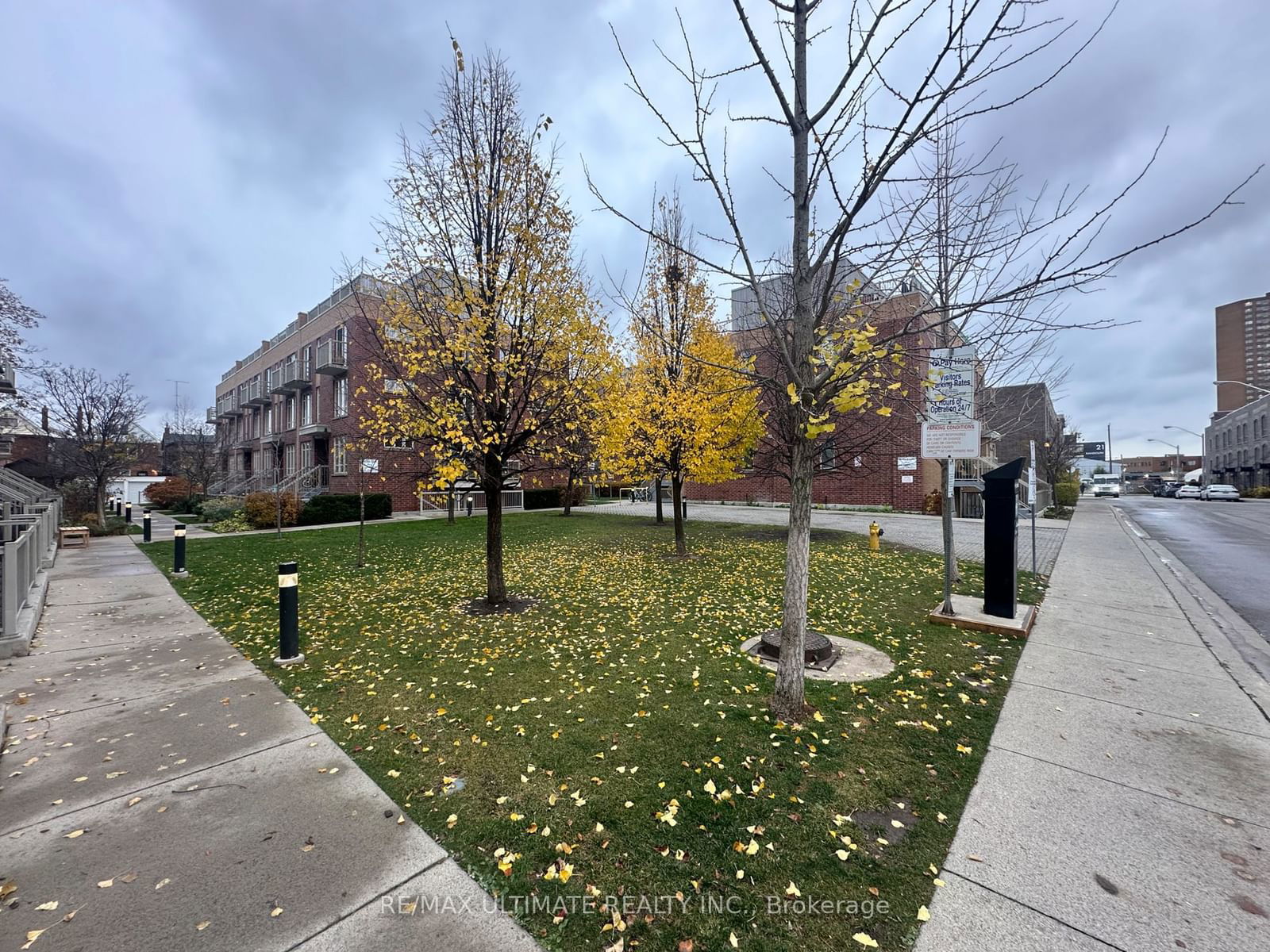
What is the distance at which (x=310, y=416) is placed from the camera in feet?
97.8

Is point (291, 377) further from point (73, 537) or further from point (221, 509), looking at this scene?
point (73, 537)

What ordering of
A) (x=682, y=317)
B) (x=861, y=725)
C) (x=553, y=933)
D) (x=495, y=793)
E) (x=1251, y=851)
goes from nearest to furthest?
1. (x=553, y=933)
2. (x=1251, y=851)
3. (x=495, y=793)
4. (x=861, y=725)
5. (x=682, y=317)

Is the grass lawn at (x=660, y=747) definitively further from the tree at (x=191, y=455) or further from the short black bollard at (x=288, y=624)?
the tree at (x=191, y=455)

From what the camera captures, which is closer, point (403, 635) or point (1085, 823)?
point (1085, 823)

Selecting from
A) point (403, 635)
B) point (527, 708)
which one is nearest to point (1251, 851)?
point (527, 708)

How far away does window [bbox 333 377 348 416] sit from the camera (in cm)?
2583

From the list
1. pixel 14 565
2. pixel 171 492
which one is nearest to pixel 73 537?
pixel 14 565

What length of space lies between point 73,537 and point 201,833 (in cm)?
2053

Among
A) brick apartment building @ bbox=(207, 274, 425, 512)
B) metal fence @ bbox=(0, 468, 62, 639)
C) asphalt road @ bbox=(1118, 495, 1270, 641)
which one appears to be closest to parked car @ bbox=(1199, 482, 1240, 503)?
asphalt road @ bbox=(1118, 495, 1270, 641)

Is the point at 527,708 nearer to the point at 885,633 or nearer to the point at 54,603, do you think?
the point at 885,633

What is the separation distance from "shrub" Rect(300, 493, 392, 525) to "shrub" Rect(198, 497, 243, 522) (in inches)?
132

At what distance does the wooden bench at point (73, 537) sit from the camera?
15383 millimetres

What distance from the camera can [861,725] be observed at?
379 centimetres

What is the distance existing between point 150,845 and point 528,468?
5383mm
